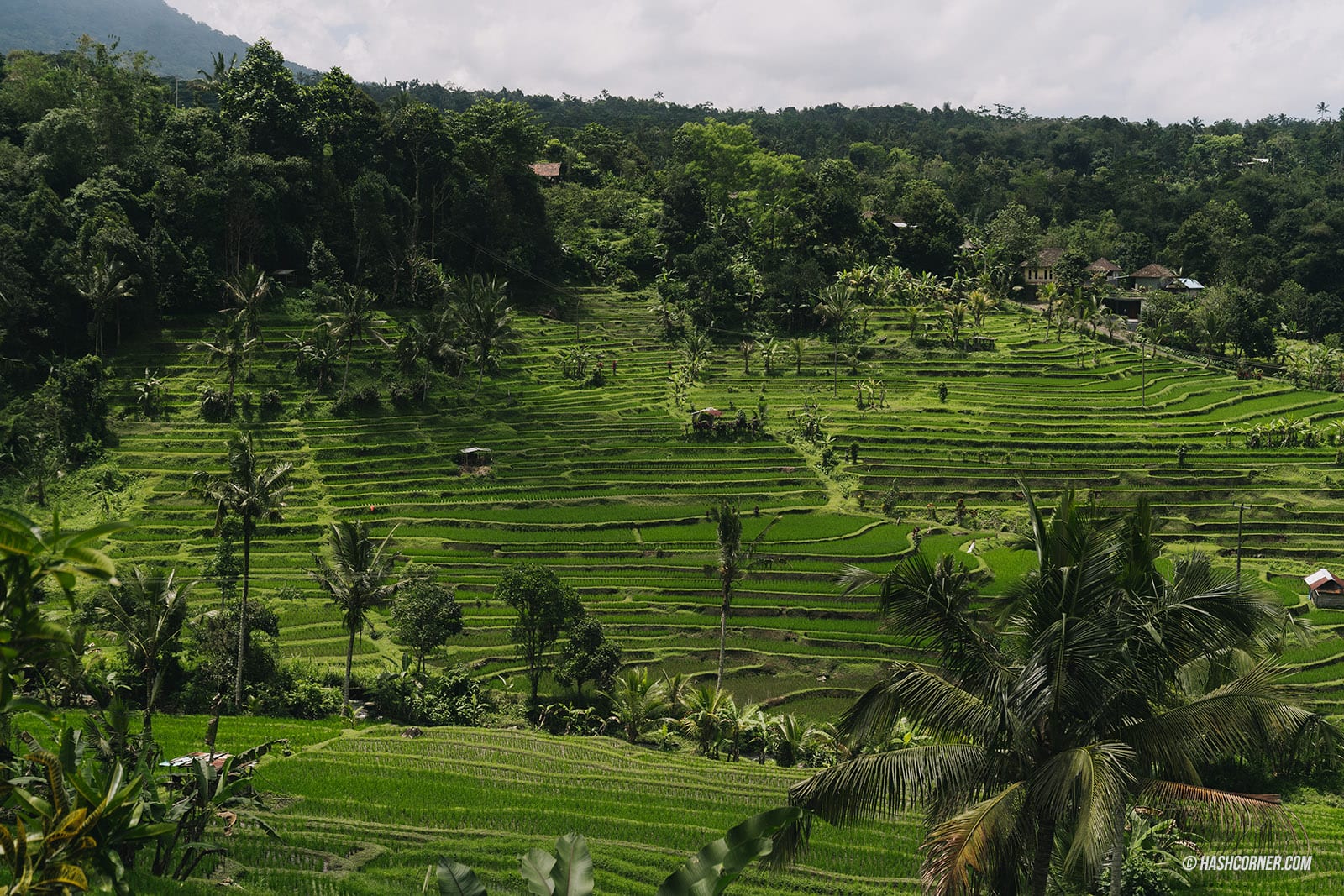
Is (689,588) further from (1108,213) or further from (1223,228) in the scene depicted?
(1108,213)

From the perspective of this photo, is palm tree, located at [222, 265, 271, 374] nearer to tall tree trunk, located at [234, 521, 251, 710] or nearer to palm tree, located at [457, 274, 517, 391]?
palm tree, located at [457, 274, 517, 391]

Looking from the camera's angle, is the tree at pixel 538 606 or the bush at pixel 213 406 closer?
the tree at pixel 538 606

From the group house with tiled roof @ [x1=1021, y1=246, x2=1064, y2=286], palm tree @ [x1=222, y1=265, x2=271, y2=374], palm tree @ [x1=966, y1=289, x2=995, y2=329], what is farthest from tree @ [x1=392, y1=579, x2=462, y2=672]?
house with tiled roof @ [x1=1021, y1=246, x2=1064, y2=286]

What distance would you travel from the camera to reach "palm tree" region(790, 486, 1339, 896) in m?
7.59

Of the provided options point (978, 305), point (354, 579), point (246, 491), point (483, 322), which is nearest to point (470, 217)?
point (483, 322)

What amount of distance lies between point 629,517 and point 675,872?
35937 millimetres

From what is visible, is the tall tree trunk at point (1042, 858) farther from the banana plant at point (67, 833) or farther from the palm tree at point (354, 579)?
the palm tree at point (354, 579)

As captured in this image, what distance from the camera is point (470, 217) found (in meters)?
64.1

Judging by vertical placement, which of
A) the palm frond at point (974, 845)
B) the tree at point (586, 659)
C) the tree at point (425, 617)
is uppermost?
the palm frond at point (974, 845)

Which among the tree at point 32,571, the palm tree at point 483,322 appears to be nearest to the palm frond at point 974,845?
the tree at point 32,571

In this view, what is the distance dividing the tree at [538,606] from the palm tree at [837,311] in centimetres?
3320

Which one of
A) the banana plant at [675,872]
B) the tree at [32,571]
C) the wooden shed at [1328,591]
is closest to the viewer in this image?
the tree at [32,571]

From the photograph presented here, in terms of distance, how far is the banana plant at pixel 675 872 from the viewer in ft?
16.5

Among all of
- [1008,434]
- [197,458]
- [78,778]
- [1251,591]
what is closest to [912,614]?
[1251,591]
